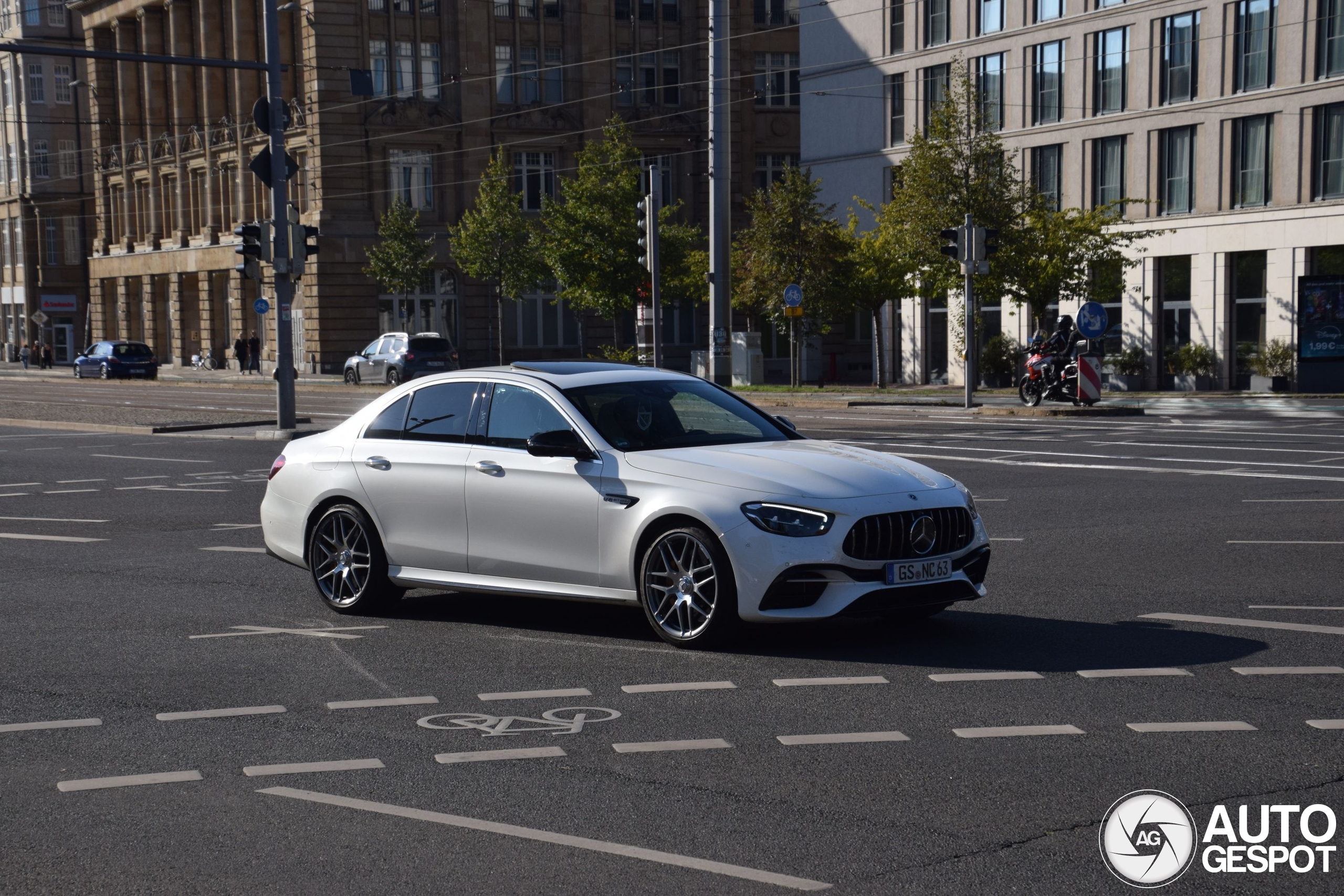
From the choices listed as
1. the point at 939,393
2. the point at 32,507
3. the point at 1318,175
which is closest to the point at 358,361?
the point at 939,393

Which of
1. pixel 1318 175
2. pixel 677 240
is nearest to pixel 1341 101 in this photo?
pixel 1318 175

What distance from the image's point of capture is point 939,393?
40312 millimetres

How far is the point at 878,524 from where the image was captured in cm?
812

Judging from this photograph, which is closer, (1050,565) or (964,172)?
(1050,565)

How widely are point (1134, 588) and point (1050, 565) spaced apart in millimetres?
1112

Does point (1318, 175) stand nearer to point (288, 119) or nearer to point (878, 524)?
point (288, 119)

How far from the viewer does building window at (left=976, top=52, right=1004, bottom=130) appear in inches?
1886

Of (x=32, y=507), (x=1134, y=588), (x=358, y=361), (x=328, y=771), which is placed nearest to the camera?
(x=328, y=771)

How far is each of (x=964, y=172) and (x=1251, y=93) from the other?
25.3ft

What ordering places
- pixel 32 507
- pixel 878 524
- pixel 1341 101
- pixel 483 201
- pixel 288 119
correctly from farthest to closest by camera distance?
1. pixel 483 201
2. pixel 1341 101
3. pixel 288 119
4. pixel 32 507
5. pixel 878 524

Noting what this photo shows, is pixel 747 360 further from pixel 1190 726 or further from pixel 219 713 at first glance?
pixel 1190 726

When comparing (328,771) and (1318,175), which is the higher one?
(1318,175)

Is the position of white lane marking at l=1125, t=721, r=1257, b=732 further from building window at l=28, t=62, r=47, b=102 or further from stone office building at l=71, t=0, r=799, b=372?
building window at l=28, t=62, r=47, b=102

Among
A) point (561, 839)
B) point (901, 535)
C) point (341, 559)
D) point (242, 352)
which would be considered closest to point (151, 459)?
point (341, 559)
